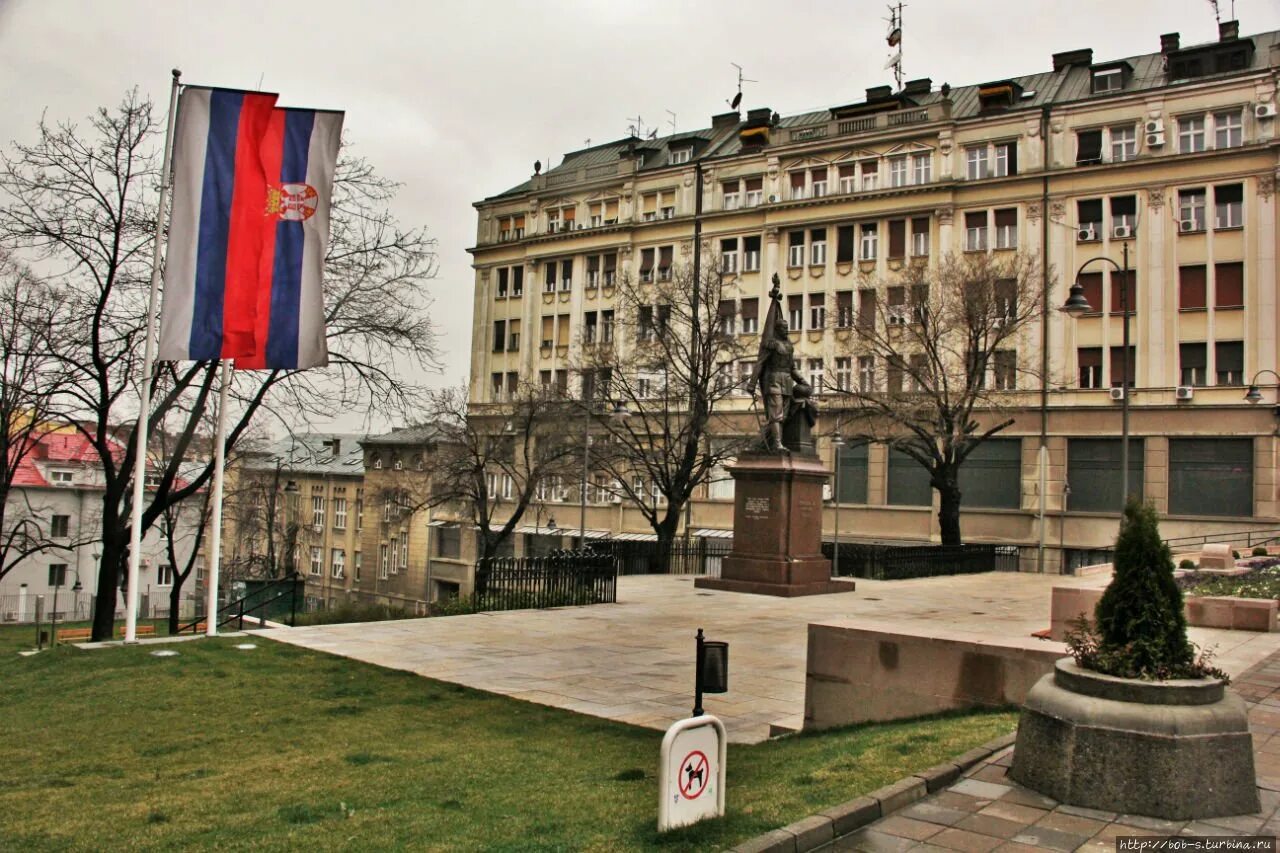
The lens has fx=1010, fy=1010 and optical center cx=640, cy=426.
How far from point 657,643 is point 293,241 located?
25.8ft

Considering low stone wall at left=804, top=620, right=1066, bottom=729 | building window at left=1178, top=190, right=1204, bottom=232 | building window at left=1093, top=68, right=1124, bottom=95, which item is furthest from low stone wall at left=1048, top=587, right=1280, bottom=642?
building window at left=1093, top=68, right=1124, bottom=95

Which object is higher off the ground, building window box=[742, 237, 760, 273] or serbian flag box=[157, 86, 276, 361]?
building window box=[742, 237, 760, 273]

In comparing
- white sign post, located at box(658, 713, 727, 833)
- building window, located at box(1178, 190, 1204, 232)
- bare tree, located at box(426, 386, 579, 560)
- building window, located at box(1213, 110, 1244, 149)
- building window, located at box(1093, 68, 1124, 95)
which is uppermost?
building window, located at box(1093, 68, 1124, 95)

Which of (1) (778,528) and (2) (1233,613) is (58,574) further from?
(2) (1233,613)

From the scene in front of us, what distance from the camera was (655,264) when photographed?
53.3 meters

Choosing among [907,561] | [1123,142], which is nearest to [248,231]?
[907,561]

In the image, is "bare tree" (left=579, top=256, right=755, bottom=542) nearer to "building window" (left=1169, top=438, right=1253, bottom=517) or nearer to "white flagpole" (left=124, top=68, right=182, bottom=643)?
"building window" (left=1169, top=438, right=1253, bottom=517)

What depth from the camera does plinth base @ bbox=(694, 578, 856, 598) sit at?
858 inches

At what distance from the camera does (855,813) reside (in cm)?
542

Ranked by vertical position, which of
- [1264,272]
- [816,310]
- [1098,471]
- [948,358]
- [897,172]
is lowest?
[1098,471]

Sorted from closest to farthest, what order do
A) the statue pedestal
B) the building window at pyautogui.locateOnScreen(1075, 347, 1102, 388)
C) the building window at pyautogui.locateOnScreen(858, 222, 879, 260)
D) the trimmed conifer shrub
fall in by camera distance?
the trimmed conifer shrub, the statue pedestal, the building window at pyautogui.locateOnScreen(1075, 347, 1102, 388), the building window at pyautogui.locateOnScreen(858, 222, 879, 260)

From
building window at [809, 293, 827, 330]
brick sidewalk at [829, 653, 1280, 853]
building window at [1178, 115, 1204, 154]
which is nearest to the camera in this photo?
brick sidewalk at [829, 653, 1280, 853]

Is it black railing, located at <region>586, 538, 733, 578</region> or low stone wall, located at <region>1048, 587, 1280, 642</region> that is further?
black railing, located at <region>586, 538, 733, 578</region>

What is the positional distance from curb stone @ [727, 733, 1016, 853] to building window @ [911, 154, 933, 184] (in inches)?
1666
